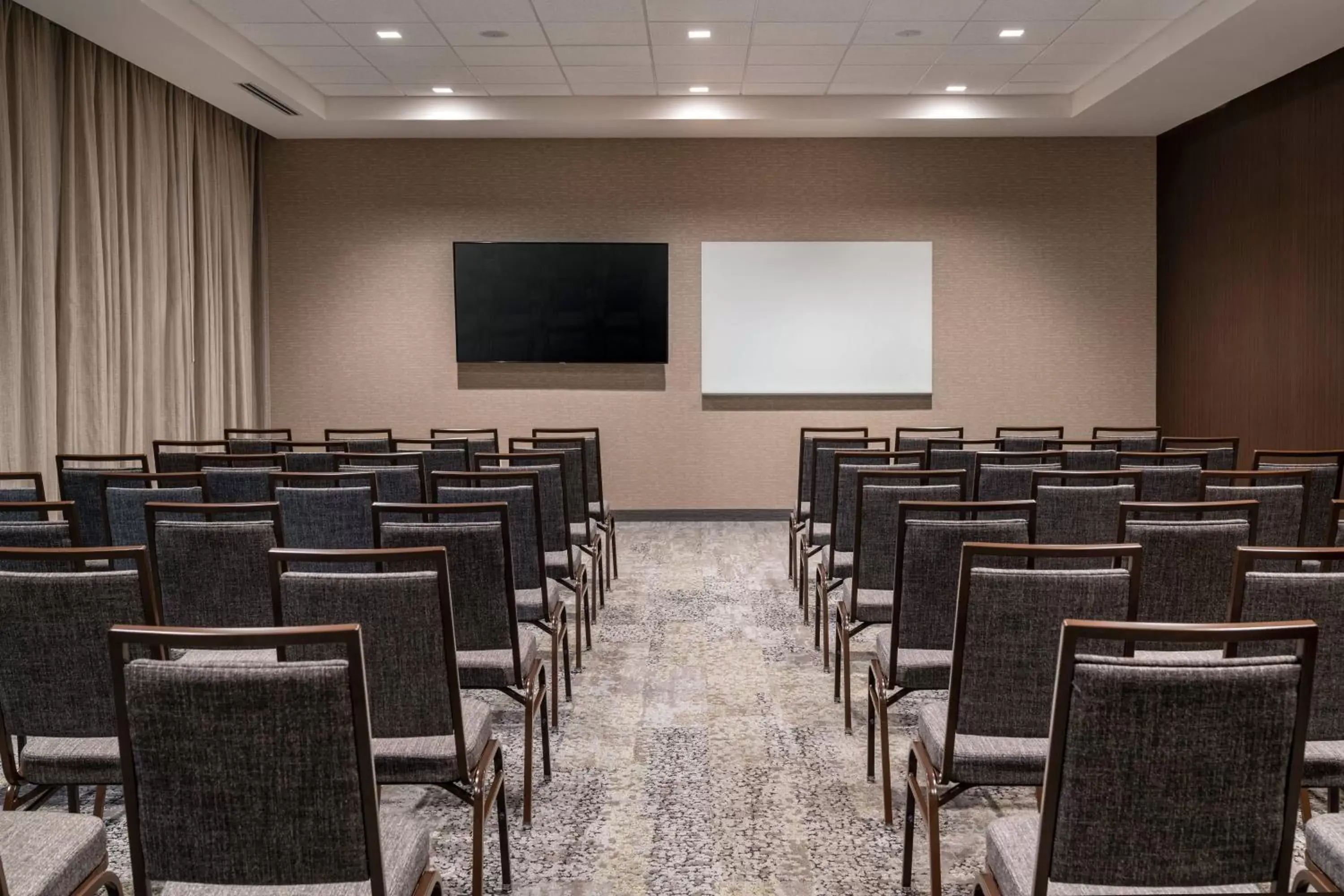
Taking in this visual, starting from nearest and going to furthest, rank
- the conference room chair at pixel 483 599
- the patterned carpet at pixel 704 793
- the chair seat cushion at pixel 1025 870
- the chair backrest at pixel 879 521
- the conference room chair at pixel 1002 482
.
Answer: the chair seat cushion at pixel 1025 870 → the patterned carpet at pixel 704 793 → the conference room chair at pixel 483 599 → the chair backrest at pixel 879 521 → the conference room chair at pixel 1002 482

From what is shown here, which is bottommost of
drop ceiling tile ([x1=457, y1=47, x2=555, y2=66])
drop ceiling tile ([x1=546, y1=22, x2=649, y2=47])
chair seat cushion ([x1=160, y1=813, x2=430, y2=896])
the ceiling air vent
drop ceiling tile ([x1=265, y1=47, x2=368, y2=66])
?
chair seat cushion ([x1=160, y1=813, x2=430, y2=896])

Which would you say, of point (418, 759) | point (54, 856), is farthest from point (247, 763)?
point (418, 759)

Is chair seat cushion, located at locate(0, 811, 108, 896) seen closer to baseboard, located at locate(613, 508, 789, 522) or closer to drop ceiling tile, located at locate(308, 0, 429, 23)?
drop ceiling tile, located at locate(308, 0, 429, 23)

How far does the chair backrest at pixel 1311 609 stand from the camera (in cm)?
201

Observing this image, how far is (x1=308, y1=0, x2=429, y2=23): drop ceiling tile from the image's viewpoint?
6.19 metres

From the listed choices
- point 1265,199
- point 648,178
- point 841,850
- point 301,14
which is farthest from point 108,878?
point 1265,199

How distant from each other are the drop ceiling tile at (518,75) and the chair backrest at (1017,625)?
21.5 ft

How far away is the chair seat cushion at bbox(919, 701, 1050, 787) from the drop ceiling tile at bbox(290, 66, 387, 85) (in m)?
7.20

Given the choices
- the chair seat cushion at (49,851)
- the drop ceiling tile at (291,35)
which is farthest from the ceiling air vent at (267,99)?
the chair seat cushion at (49,851)

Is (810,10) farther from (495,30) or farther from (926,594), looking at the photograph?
(926,594)

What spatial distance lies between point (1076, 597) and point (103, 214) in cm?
716

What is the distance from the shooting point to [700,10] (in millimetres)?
6336

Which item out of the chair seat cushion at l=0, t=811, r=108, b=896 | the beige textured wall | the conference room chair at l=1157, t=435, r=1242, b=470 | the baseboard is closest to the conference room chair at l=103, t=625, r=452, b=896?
the chair seat cushion at l=0, t=811, r=108, b=896

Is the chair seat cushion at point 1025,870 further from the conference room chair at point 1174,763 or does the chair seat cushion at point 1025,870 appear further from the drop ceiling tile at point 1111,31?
the drop ceiling tile at point 1111,31
